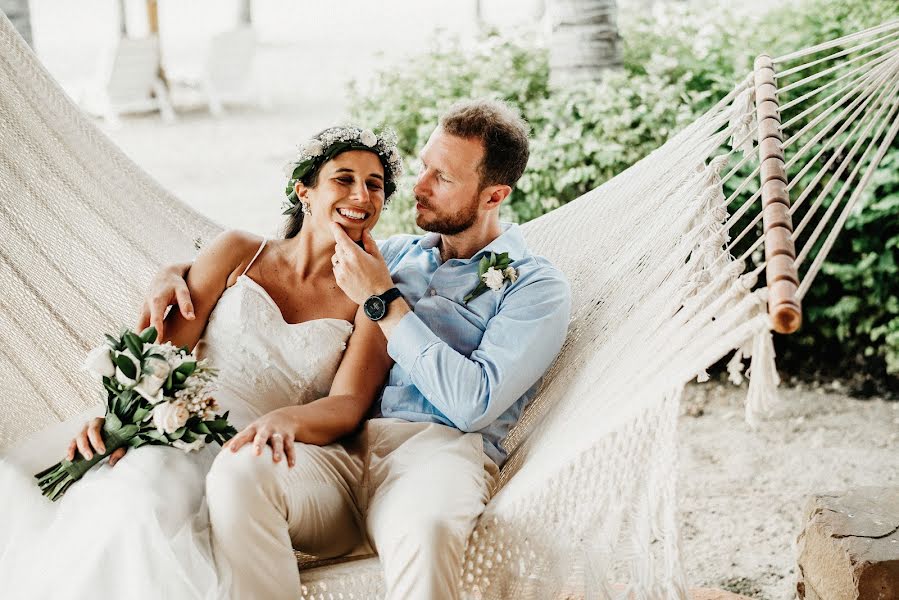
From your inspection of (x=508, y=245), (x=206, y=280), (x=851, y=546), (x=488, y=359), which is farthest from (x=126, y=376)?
(x=851, y=546)

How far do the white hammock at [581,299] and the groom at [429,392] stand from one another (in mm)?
93

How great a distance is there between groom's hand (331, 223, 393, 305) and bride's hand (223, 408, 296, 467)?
0.34 meters

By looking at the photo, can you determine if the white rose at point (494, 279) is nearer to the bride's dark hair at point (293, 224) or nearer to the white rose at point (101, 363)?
the bride's dark hair at point (293, 224)

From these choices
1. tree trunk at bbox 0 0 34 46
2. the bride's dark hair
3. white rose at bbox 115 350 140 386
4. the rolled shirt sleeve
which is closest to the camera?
white rose at bbox 115 350 140 386

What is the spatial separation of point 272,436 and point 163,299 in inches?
19.4

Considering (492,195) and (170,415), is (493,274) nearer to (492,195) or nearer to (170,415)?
(492,195)

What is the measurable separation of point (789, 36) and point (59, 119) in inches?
120

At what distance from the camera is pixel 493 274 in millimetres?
2297

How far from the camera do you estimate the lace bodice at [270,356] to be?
2.28 meters

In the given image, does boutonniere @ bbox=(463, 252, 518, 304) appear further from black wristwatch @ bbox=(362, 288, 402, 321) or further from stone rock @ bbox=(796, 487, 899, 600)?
stone rock @ bbox=(796, 487, 899, 600)

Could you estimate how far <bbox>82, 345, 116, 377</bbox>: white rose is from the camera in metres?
2.05

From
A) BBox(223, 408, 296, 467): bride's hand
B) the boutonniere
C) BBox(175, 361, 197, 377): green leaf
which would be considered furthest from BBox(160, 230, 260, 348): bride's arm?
the boutonniere

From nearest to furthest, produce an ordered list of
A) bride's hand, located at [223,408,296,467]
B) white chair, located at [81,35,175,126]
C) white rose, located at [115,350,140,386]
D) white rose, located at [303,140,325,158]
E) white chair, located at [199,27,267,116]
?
bride's hand, located at [223,408,296,467] → white rose, located at [115,350,140,386] → white rose, located at [303,140,325,158] → white chair, located at [81,35,175,126] → white chair, located at [199,27,267,116]

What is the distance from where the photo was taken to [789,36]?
4328mm
